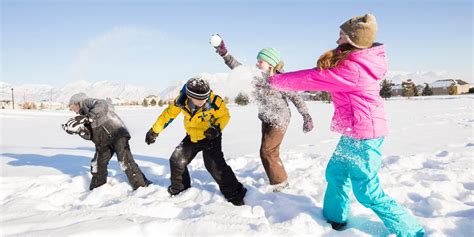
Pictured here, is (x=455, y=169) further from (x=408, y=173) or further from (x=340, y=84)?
(x=340, y=84)

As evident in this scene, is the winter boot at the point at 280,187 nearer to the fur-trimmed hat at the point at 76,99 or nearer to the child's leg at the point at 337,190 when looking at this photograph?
the child's leg at the point at 337,190

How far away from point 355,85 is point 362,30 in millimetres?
386

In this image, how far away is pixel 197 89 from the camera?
3459mm

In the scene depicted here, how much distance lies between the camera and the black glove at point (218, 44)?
3.94m

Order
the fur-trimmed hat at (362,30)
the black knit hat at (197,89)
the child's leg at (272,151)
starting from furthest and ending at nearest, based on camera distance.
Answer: the child's leg at (272,151) < the black knit hat at (197,89) < the fur-trimmed hat at (362,30)

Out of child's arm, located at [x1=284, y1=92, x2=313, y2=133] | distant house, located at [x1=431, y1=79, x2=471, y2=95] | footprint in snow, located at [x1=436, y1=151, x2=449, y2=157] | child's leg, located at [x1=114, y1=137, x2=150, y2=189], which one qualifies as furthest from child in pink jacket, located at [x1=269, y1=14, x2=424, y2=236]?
distant house, located at [x1=431, y1=79, x2=471, y2=95]

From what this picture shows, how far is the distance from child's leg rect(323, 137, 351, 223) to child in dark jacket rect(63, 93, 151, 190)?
7.53ft

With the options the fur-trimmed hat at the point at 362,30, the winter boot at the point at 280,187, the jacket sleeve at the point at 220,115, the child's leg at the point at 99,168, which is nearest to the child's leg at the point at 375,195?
the fur-trimmed hat at the point at 362,30

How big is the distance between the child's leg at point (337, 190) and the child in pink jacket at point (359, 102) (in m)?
0.01

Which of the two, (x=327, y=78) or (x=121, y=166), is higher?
(x=327, y=78)

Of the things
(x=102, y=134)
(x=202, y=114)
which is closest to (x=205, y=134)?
(x=202, y=114)

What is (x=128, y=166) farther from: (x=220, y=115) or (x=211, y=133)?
(x=220, y=115)

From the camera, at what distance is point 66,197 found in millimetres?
3865

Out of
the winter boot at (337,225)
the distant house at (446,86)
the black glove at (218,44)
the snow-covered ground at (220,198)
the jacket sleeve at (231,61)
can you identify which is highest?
the distant house at (446,86)
